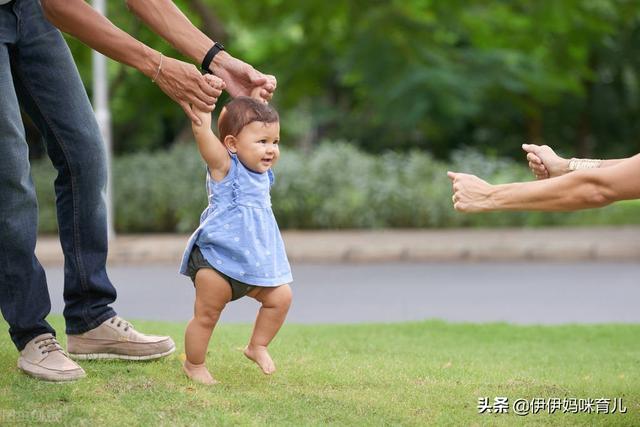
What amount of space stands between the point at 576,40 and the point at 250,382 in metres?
14.6

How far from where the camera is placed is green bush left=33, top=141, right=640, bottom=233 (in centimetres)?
1391

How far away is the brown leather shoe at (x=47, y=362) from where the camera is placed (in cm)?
407

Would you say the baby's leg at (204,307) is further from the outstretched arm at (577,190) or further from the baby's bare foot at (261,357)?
the outstretched arm at (577,190)

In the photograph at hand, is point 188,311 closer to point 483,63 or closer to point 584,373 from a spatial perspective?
point 584,373

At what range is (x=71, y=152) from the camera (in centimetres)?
434

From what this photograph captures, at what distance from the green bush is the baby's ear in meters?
9.71

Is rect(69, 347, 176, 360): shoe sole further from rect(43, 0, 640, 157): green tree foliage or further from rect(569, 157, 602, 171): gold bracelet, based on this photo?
rect(43, 0, 640, 157): green tree foliage

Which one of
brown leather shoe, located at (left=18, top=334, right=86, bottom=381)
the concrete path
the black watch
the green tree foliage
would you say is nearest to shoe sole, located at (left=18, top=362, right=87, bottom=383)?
brown leather shoe, located at (left=18, top=334, right=86, bottom=381)

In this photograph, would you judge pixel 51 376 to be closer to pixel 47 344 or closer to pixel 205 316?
pixel 47 344

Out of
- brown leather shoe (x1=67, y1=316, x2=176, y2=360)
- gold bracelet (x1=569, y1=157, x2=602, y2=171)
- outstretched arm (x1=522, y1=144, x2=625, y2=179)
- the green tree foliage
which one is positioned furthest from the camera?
the green tree foliage

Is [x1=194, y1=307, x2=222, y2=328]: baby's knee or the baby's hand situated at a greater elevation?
the baby's hand

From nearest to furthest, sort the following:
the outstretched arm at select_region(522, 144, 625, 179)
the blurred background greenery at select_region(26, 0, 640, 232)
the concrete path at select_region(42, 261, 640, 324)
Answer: the outstretched arm at select_region(522, 144, 625, 179) → the concrete path at select_region(42, 261, 640, 324) → the blurred background greenery at select_region(26, 0, 640, 232)

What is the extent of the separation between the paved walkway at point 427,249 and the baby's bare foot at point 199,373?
742 cm

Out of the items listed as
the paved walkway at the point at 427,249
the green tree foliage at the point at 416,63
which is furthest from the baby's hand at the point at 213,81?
the green tree foliage at the point at 416,63
